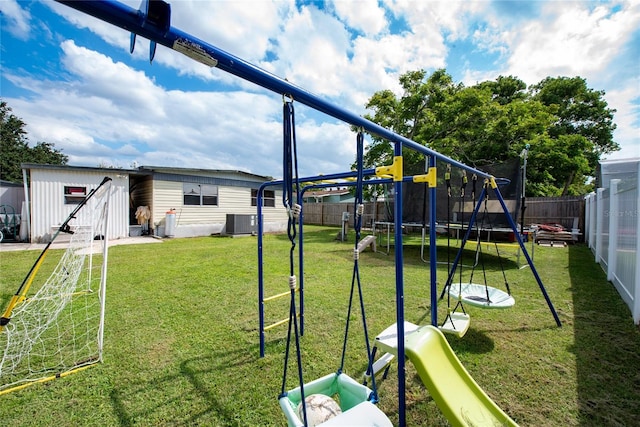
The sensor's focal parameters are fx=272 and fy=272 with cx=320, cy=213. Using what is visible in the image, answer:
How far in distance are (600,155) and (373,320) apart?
24.2 meters

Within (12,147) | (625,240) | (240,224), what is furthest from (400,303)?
(12,147)

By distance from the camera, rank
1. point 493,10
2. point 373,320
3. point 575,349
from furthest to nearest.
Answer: point 493,10 < point 373,320 < point 575,349

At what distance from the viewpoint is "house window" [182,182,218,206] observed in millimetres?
11289

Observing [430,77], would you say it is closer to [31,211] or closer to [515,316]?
[515,316]

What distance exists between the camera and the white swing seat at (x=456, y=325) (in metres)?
2.40

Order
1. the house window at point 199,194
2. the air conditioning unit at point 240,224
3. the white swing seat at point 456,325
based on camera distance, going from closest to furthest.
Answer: the white swing seat at point 456,325 → the house window at point 199,194 → the air conditioning unit at point 240,224

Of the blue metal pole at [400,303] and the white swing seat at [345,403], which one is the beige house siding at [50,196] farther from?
the blue metal pole at [400,303]

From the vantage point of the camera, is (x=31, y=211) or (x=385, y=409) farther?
(x=31, y=211)

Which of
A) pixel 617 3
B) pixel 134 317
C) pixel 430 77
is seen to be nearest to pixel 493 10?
pixel 617 3

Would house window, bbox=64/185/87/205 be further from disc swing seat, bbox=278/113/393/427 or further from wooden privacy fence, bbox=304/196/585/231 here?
disc swing seat, bbox=278/113/393/427

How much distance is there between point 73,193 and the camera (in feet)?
30.2

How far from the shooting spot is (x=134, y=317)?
3.35 m

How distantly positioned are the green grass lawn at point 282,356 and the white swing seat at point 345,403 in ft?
1.14

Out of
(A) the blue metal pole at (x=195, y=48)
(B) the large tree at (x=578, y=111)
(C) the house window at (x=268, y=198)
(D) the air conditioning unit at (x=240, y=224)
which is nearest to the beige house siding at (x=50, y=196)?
(D) the air conditioning unit at (x=240, y=224)
